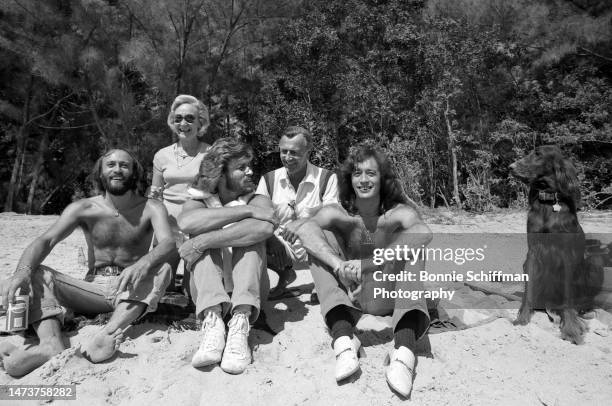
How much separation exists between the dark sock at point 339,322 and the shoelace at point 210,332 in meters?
0.58

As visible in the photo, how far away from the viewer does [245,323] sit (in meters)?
2.31

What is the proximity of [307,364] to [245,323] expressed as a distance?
15.6 inches

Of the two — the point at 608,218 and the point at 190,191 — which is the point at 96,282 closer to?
the point at 190,191

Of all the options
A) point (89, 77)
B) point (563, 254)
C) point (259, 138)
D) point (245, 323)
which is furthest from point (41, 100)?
point (563, 254)

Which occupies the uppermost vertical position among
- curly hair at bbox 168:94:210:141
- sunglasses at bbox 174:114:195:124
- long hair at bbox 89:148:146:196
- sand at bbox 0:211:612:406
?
curly hair at bbox 168:94:210:141

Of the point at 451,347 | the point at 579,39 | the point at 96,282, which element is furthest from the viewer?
the point at 579,39

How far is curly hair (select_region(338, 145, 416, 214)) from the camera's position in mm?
2586

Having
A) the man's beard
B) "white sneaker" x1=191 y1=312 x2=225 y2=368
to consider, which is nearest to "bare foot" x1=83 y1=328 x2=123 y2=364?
"white sneaker" x1=191 y1=312 x2=225 y2=368

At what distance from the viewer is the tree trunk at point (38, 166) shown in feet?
39.9

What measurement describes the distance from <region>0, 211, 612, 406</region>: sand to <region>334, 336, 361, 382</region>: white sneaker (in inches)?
3.0

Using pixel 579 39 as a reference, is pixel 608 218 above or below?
below

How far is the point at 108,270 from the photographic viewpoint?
108 inches

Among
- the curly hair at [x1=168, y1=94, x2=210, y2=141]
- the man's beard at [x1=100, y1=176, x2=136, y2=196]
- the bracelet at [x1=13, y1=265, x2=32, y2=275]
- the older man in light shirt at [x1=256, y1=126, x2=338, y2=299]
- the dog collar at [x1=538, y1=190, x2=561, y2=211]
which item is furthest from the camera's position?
the curly hair at [x1=168, y1=94, x2=210, y2=141]

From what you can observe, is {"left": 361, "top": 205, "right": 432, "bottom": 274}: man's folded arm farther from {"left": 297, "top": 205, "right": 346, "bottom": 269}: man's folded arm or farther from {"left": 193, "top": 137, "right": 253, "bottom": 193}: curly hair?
{"left": 193, "top": 137, "right": 253, "bottom": 193}: curly hair
